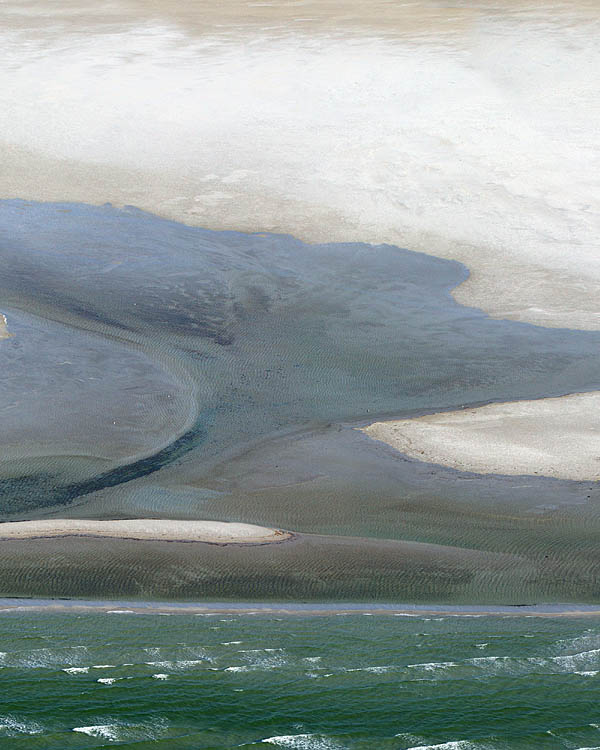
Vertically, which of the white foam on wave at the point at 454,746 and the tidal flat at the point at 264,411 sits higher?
the tidal flat at the point at 264,411

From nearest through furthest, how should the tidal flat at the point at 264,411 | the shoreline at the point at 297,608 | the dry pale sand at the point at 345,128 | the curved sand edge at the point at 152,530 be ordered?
the shoreline at the point at 297,608
the tidal flat at the point at 264,411
the curved sand edge at the point at 152,530
the dry pale sand at the point at 345,128

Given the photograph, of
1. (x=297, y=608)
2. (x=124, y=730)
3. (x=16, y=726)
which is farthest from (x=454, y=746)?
(x=16, y=726)

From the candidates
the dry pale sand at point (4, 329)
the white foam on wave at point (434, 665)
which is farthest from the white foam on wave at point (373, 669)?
the dry pale sand at point (4, 329)

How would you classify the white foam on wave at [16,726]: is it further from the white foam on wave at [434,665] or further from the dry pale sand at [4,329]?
the dry pale sand at [4,329]

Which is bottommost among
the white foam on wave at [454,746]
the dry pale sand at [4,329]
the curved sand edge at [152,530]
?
the white foam on wave at [454,746]

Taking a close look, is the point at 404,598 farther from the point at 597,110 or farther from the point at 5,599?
the point at 597,110

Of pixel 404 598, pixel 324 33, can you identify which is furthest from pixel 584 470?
pixel 324 33

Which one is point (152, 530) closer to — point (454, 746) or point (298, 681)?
point (298, 681)
